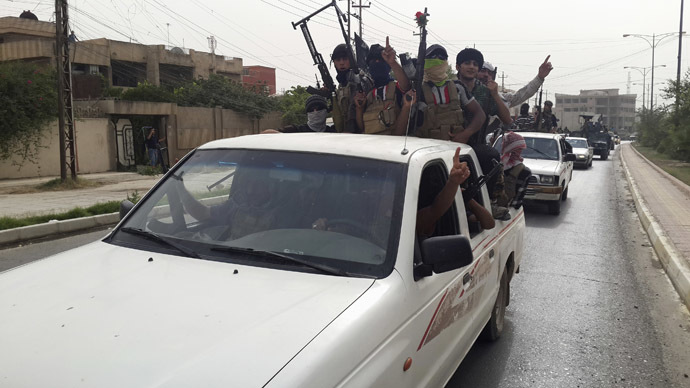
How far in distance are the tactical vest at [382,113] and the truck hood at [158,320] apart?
9.19ft

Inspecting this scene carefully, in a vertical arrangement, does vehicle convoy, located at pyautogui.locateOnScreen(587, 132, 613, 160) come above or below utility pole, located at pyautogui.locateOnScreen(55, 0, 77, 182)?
below

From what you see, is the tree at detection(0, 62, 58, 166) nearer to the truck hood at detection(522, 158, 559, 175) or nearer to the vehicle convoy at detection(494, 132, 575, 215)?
the vehicle convoy at detection(494, 132, 575, 215)

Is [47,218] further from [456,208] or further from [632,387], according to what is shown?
[632,387]

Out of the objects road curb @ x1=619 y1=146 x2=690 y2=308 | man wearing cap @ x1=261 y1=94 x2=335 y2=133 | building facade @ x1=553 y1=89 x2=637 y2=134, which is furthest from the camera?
building facade @ x1=553 y1=89 x2=637 y2=134

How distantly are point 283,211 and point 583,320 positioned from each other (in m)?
3.66

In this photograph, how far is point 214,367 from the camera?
1.71 m

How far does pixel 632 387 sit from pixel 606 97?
517 ft

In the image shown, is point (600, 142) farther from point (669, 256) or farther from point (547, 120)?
point (669, 256)

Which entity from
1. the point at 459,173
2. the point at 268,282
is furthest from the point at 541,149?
the point at 268,282

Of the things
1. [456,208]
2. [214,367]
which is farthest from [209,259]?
[456,208]

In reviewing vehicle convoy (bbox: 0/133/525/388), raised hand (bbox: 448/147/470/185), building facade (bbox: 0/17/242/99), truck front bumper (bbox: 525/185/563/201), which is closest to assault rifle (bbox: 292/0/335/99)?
vehicle convoy (bbox: 0/133/525/388)

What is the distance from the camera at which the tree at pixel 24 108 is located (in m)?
17.9

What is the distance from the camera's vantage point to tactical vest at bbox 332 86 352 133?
555 centimetres

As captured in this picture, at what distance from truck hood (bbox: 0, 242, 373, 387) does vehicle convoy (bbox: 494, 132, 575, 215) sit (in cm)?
842
